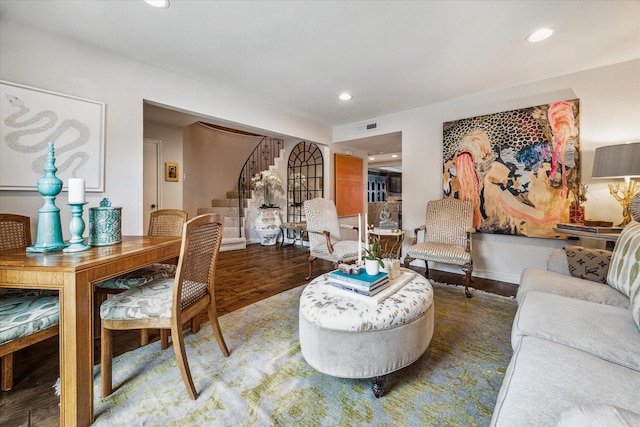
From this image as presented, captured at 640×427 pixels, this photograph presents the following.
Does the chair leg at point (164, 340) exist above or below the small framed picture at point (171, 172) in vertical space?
below

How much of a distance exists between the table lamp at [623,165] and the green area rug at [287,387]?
1.73 meters

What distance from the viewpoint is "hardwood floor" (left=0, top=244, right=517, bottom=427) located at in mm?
1329

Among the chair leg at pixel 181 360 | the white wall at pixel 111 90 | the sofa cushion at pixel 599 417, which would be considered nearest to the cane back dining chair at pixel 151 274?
the white wall at pixel 111 90

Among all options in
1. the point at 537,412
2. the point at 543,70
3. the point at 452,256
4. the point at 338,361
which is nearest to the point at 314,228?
the point at 452,256

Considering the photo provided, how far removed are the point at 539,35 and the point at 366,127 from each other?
8.87ft

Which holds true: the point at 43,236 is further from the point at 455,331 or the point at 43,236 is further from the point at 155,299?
the point at 455,331

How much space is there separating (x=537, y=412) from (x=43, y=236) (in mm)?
2364

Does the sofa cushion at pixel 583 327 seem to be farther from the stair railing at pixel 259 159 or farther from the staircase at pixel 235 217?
the stair railing at pixel 259 159

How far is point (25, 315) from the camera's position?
49.9 inches

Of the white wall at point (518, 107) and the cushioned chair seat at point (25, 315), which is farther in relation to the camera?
the white wall at point (518, 107)

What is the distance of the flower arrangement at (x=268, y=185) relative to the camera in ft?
19.3

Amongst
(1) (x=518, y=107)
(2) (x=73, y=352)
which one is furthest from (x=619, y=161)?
(2) (x=73, y=352)

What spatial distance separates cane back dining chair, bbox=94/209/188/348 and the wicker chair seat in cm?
242

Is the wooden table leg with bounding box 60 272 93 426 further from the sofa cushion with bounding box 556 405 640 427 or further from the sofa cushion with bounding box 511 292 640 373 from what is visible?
the sofa cushion with bounding box 511 292 640 373
